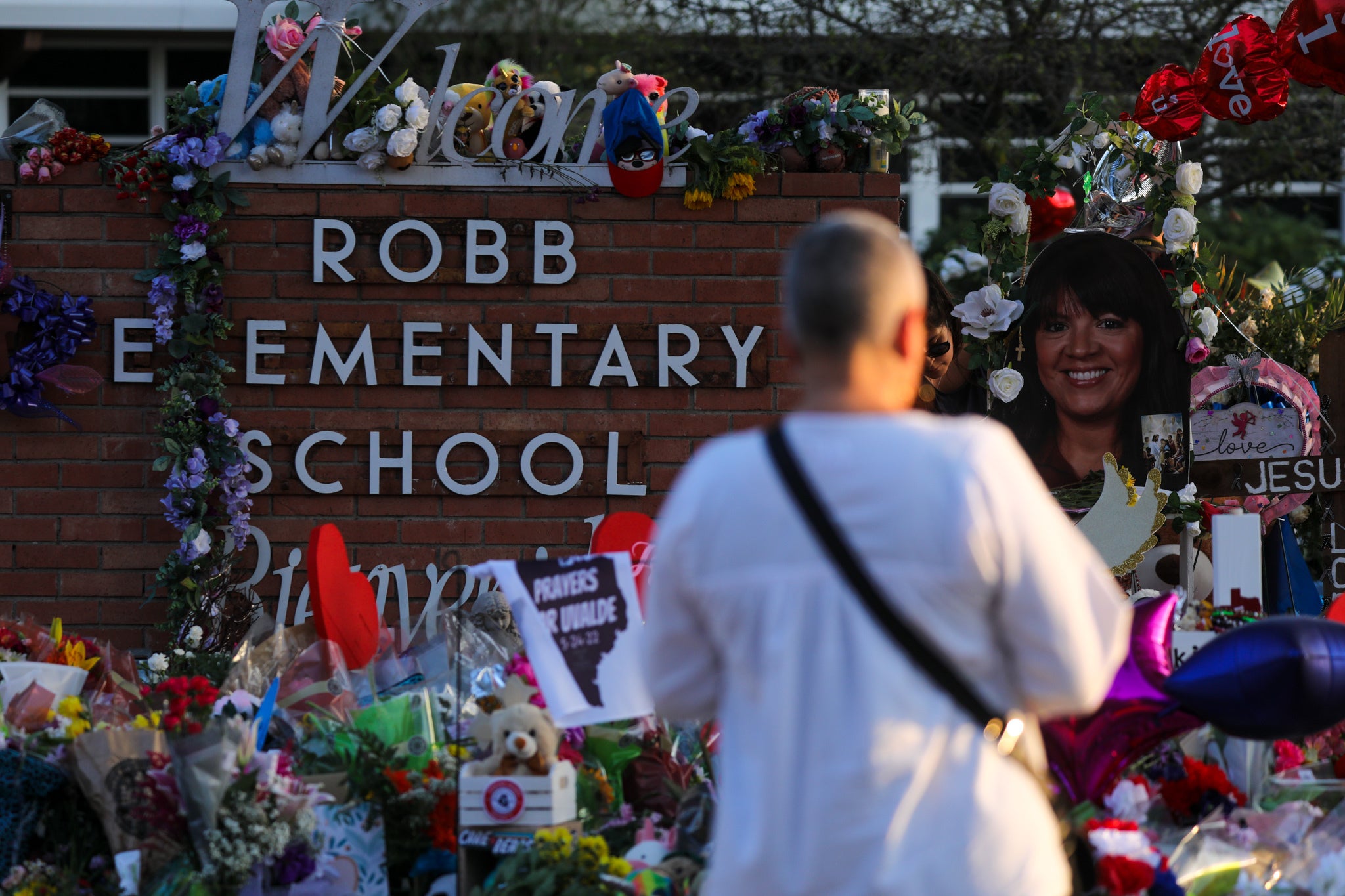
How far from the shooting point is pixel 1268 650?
2752 millimetres

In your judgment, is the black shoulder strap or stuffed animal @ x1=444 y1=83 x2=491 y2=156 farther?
stuffed animal @ x1=444 y1=83 x2=491 y2=156

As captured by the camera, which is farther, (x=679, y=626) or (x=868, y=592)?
(x=679, y=626)

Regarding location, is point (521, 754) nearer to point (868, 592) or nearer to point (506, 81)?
point (868, 592)

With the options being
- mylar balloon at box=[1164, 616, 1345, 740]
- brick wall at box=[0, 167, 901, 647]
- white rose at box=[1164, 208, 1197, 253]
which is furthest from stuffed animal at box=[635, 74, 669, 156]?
mylar balloon at box=[1164, 616, 1345, 740]

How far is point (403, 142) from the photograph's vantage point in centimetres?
499

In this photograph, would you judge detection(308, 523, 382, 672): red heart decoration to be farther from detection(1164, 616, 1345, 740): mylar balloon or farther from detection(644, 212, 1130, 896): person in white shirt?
detection(644, 212, 1130, 896): person in white shirt

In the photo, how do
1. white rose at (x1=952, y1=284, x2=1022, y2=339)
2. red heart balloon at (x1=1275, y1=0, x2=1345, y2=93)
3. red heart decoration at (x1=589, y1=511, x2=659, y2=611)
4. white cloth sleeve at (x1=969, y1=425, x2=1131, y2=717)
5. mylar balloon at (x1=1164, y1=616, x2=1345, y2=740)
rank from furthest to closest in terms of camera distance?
white rose at (x1=952, y1=284, x2=1022, y2=339), red heart balloon at (x1=1275, y1=0, x2=1345, y2=93), red heart decoration at (x1=589, y1=511, x2=659, y2=611), mylar balloon at (x1=1164, y1=616, x2=1345, y2=740), white cloth sleeve at (x1=969, y1=425, x2=1131, y2=717)

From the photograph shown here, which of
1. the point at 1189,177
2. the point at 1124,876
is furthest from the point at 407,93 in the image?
the point at 1124,876

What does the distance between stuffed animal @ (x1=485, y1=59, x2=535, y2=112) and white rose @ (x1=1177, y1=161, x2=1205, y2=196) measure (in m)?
2.39

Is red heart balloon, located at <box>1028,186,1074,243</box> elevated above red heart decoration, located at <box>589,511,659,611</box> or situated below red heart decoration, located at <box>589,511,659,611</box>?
above

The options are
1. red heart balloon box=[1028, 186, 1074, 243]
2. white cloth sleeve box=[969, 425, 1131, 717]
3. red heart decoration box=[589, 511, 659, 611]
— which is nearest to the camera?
white cloth sleeve box=[969, 425, 1131, 717]

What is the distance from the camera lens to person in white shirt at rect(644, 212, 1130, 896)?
1679 millimetres

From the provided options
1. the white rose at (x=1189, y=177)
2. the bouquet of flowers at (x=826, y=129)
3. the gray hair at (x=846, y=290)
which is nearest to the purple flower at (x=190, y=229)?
the bouquet of flowers at (x=826, y=129)

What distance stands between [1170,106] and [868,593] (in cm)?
394
